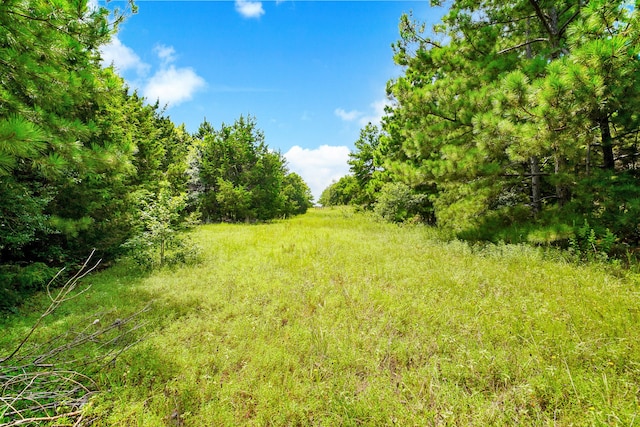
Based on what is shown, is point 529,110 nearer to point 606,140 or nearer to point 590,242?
point 606,140

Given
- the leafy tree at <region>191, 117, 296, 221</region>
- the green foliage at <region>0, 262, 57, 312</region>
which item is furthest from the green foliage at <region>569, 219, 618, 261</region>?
the leafy tree at <region>191, 117, 296, 221</region>

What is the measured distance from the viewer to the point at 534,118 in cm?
498

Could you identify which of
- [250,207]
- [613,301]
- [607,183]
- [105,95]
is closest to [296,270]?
[105,95]

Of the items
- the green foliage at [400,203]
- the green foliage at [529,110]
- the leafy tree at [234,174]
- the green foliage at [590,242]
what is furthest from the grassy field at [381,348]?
the leafy tree at [234,174]

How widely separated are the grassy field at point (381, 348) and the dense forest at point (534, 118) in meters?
1.70

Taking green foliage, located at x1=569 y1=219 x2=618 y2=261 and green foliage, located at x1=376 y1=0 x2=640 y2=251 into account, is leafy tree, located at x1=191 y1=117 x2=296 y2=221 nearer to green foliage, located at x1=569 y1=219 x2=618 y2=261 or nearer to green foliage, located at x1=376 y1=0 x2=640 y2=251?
green foliage, located at x1=376 y1=0 x2=640 y2=251

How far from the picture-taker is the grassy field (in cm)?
233

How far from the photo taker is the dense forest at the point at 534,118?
4379 millimetres

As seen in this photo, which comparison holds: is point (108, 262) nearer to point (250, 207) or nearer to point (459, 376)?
point (459, 376)

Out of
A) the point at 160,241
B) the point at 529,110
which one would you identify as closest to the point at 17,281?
the point at 160,241

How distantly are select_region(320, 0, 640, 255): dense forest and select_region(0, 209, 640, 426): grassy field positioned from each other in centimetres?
170

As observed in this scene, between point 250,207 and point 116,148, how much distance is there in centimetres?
1821

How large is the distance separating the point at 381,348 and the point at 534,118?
17.3 ft

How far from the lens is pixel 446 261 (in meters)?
6.39
